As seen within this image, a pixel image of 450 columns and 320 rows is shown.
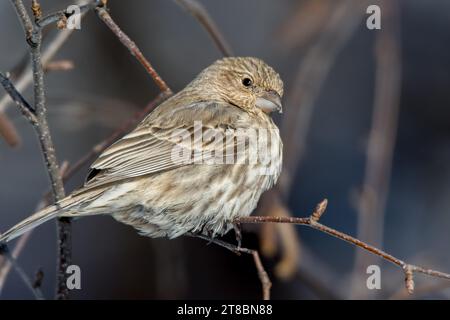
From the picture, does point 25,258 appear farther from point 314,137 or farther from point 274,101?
point 274,101

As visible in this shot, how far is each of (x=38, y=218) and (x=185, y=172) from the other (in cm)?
110

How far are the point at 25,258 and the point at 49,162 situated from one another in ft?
17.1

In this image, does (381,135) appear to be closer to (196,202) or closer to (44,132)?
(196,202)

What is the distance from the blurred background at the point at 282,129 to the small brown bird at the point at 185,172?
6.13 feet

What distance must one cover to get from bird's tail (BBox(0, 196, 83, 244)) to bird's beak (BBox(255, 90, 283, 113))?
1.88 metres

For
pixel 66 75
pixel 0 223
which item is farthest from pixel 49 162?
pixel 66 75

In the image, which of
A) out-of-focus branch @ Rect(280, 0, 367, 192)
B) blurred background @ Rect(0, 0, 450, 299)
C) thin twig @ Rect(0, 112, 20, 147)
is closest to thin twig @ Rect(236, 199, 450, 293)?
thin twig @ Rect(0, 112, 20, 147)

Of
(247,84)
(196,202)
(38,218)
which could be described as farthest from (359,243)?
(247,84)

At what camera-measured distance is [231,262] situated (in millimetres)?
7867

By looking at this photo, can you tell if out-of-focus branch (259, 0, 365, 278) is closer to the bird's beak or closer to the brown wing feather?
the bird's beak

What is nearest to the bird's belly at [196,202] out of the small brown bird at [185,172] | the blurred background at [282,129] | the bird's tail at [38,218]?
the small brown bird at [185,172]

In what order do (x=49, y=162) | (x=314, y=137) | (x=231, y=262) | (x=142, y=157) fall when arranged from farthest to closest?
(x=314, y=137) < (x=231, y=262) < (x=142, y=157) < (x=49, y=162)

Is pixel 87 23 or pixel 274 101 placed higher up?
pixel 87 23
